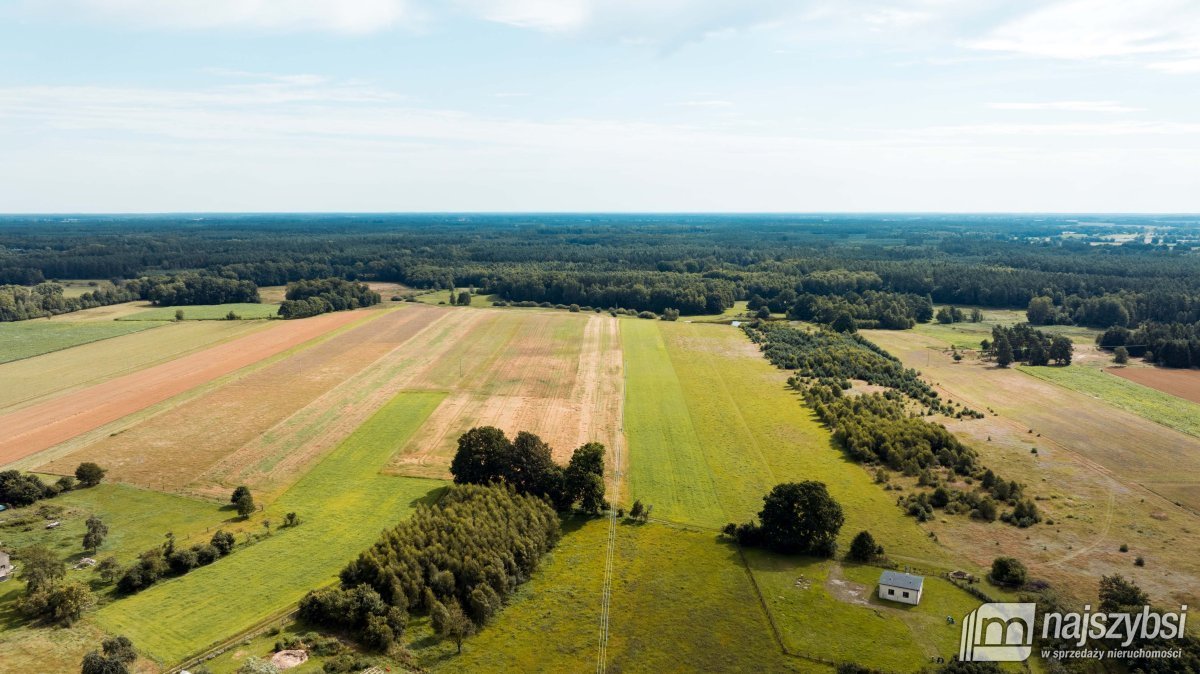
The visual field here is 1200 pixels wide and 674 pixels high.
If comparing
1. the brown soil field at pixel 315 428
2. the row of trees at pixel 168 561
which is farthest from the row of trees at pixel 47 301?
the row of trees at pixel 168 561

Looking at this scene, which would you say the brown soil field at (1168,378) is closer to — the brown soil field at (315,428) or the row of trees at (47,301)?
the brown soil field at (315,428)

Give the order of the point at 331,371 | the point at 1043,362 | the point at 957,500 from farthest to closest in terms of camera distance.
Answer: the point at 1043,362 < the point at 331,371 < the point at 957,500

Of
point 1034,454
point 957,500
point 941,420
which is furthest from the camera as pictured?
point 941,420

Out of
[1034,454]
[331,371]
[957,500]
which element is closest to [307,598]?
[957,500]

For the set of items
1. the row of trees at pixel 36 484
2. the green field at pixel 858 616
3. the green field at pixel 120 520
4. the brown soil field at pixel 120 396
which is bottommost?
the green field at pixel 858 616

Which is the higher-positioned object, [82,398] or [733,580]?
[82,398]

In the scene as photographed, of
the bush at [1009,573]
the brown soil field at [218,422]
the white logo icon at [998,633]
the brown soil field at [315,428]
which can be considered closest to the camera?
the white logo icon at [998,633]

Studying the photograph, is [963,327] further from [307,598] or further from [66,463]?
[66,463]
